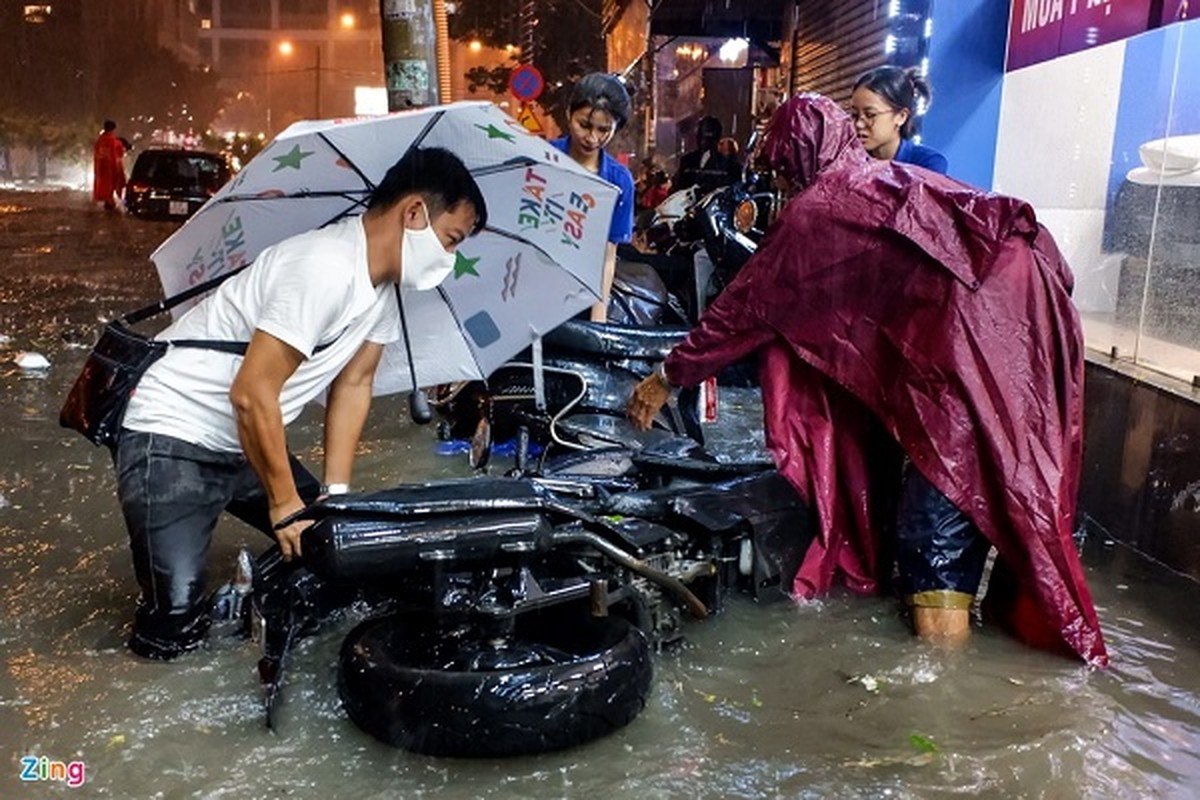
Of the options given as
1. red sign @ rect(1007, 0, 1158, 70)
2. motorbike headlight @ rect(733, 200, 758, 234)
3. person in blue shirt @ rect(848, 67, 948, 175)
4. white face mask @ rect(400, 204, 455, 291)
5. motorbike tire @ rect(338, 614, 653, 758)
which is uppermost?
red sign @ rect(1007, 0, 1158, 70)

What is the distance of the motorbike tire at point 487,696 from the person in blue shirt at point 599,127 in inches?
100

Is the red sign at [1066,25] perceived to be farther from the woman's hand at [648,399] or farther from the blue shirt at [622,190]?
the woman's hand at [648,399]

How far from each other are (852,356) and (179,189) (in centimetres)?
2129

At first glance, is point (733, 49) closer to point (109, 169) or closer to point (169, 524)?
point (109, 169)

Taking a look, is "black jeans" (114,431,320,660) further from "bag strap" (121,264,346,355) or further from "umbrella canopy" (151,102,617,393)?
"umbrella canopy" (151,102,617,393)

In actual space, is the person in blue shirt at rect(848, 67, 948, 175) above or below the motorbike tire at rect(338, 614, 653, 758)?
above

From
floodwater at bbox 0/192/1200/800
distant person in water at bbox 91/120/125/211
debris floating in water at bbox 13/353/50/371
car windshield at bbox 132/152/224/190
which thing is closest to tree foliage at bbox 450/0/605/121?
car windshield at bbox 132/152/224/190

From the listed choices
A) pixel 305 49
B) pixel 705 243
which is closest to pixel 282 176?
pixel 705 243

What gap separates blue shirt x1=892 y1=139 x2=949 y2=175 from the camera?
18.0 ft

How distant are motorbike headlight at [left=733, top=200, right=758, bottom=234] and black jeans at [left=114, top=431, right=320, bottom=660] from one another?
14.1 ft

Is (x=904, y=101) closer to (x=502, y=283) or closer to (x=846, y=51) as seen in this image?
(x=502, y=283)

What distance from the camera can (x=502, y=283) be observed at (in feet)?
14.0

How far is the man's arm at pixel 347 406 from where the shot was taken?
3.89 m

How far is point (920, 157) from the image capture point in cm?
555
